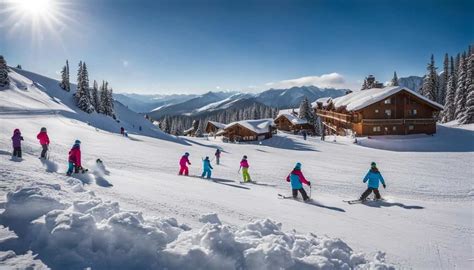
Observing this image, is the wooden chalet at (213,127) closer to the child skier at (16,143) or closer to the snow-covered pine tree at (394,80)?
the snow-covered pine tree at (394,80)

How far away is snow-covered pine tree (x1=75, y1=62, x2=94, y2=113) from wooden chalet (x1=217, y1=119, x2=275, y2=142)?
34348 millimetres

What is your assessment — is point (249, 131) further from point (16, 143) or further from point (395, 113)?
point (16, 143)

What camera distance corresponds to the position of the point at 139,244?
4.89m

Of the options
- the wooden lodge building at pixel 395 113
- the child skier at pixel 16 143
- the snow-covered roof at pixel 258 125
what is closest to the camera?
the child skier at pixel 16 143

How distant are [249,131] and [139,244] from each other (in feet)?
172

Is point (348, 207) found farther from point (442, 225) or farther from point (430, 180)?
point (430, 180)

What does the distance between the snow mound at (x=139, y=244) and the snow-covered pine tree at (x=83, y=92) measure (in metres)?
70.3

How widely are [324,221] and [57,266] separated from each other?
21.9 feet

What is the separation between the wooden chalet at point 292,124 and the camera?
66.6 metres

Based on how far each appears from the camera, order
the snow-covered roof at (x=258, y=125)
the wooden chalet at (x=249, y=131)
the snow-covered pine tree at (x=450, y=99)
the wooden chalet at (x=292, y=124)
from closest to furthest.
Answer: the snow-covered roof at (x=258, y=125)
the wooden chalet at (x=249, y=131)
the snow-covered pine tree at (x=450, y=99)
the wooden chalet at (x=292, y=124)

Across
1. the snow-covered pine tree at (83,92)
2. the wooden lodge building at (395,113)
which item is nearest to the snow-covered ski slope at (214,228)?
the wooden lodge building at (395,113)

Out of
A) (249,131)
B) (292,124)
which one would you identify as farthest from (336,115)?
(249,131)

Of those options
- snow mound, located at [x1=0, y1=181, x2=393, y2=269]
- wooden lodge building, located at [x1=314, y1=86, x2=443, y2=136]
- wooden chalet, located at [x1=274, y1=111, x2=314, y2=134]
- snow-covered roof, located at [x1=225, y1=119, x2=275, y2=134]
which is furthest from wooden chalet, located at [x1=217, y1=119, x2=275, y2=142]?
snow mound, located at [x1=0, y1=181, x2=393, y2=269]

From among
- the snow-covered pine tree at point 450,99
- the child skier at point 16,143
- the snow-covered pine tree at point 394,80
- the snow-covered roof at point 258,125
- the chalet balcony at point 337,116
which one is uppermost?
the snow-covered pine tree at point 394,80
